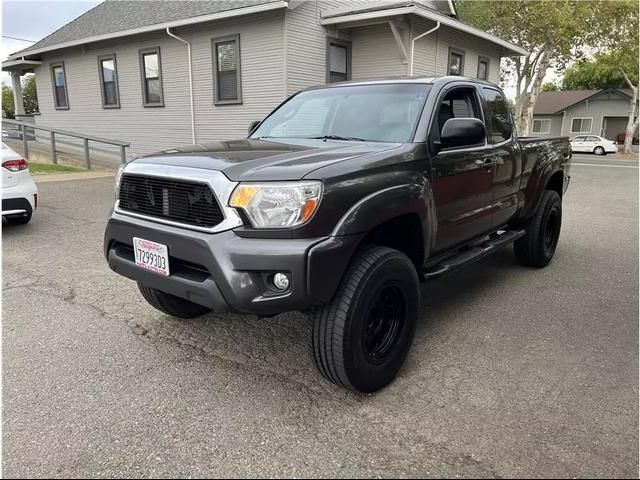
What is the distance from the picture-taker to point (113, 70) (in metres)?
16.5

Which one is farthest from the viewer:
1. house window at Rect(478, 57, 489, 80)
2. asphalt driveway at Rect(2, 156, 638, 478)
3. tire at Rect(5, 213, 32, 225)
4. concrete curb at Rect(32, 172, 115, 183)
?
house window at Rect(478, 57, 489, 80)

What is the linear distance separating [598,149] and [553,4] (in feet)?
49.9

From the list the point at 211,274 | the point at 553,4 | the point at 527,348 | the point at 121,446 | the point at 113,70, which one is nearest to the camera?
the point at 121,446

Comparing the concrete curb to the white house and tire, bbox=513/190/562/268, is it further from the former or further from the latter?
tire, bbox=513/190/562/268

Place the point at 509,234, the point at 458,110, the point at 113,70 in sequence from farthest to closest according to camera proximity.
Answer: the point at 113,70
the point at 509,234
the point at 458,110

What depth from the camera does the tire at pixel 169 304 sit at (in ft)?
12.6

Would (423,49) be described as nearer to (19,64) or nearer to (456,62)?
(456,62)

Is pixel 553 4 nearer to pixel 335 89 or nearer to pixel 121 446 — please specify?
pixel 335 89

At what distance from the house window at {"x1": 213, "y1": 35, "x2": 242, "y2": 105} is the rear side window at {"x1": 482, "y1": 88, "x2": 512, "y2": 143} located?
9.73 metres

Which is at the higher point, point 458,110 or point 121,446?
point 458,110

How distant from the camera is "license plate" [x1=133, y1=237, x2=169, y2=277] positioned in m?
2.93

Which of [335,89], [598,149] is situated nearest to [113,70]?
[335,89]

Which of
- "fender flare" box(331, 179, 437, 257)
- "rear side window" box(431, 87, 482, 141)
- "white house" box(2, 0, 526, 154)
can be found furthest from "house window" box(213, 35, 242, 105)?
"fender flare" box(331, 179, 437, 257)

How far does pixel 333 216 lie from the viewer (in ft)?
8.89
